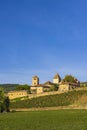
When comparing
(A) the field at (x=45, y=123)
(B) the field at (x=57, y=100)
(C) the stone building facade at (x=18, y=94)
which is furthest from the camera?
(C) the stone building facade at (x=18, y=94)

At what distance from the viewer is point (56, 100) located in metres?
132

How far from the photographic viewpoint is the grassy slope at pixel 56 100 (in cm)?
12471

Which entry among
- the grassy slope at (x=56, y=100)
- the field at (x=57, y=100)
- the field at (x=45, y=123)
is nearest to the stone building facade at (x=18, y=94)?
the field at (x=57, y=100)

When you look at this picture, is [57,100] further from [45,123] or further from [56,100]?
[45,123]

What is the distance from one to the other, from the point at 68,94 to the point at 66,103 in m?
17.7

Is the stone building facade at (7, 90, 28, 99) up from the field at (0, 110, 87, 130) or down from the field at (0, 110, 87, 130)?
→ up

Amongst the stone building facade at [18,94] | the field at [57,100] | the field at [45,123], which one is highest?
the stone building facade at [18,94]

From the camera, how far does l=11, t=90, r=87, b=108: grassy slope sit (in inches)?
4910

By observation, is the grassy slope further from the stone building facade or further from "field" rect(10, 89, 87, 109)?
the stone building facade

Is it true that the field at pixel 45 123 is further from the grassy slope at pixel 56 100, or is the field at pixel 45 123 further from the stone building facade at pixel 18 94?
the stone building facade at pixel 18 94

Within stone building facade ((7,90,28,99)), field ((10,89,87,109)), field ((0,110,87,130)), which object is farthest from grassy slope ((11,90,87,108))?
field ((0,110,87,130))

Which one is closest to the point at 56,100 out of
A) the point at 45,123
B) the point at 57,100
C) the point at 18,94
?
the point at 57,100

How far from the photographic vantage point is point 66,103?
125 meters

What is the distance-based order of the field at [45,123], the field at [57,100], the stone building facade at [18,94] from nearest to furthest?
the field at [45,123], the field at [57,100], the stone building facade at [18,94]
